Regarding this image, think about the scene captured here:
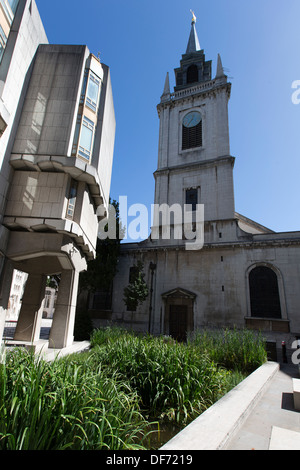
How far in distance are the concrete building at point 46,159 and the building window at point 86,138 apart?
2.2 inches

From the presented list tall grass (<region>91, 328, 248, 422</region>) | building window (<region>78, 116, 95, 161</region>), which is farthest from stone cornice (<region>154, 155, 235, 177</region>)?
tall grass (<region>91, 328, 248, 422</region>)

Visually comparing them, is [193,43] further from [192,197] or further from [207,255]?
[207,255]

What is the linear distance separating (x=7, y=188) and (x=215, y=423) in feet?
36.7

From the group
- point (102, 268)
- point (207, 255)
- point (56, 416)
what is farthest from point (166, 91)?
point (56, 416)

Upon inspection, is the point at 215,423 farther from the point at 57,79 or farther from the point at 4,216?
the point at 57,79

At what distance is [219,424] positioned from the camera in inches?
135

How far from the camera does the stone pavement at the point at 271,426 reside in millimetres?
3324

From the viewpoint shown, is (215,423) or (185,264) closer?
(215,423)

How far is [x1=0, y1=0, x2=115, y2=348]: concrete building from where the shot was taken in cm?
1041

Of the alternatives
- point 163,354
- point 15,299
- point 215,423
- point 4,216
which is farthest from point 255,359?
point 15,299

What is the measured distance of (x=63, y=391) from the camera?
10.1 ft

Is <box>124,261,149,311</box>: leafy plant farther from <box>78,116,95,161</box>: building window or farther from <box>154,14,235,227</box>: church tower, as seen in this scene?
<box>78,116,95,161</box>: building window

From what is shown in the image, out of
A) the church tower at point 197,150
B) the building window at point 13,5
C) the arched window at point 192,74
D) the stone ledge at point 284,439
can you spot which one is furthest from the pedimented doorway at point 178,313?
the arched window at point 192,74

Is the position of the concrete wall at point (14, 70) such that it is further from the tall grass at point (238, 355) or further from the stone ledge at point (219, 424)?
the stone ledge at point (219, 424)
